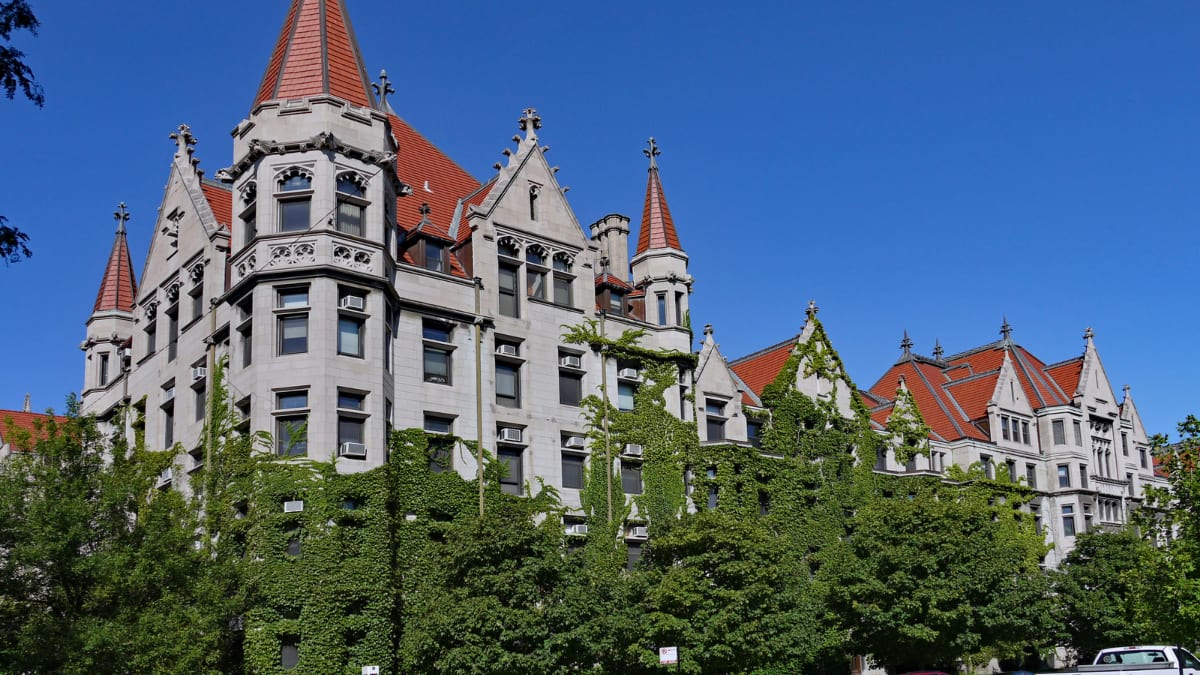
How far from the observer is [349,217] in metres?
42.4

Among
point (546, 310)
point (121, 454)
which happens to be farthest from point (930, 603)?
point (121, 454)

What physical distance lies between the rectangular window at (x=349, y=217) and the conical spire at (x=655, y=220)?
1541 cm

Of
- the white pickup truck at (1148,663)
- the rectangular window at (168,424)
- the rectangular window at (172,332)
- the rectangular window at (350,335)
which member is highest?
the rectangular window at (172,332)

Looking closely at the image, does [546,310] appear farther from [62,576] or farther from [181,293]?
[62,576]

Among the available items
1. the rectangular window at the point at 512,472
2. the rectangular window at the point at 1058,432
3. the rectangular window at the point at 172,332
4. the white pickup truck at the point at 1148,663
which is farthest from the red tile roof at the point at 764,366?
the rectangular window at the point at 172,332

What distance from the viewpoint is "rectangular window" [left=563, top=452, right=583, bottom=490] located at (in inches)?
1842

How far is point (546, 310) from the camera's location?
47969mm

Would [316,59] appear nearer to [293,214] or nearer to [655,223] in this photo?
[293,214]

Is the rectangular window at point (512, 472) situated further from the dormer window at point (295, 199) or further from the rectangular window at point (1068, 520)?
the rectangular window at point (1068, 520)

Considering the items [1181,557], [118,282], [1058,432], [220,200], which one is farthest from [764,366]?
[118,282]

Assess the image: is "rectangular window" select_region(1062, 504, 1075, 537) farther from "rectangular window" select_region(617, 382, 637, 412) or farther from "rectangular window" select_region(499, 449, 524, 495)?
"rectangular window" select_region(499, 449, 524, 495)

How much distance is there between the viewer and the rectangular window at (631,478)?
48156mm

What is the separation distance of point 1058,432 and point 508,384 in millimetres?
42370

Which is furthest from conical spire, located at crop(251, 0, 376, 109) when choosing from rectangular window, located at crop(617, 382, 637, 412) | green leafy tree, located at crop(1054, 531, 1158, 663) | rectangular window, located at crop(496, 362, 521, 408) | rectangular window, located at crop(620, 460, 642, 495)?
green leafy tree, located at crop(1054, 531, 1158, 663)
